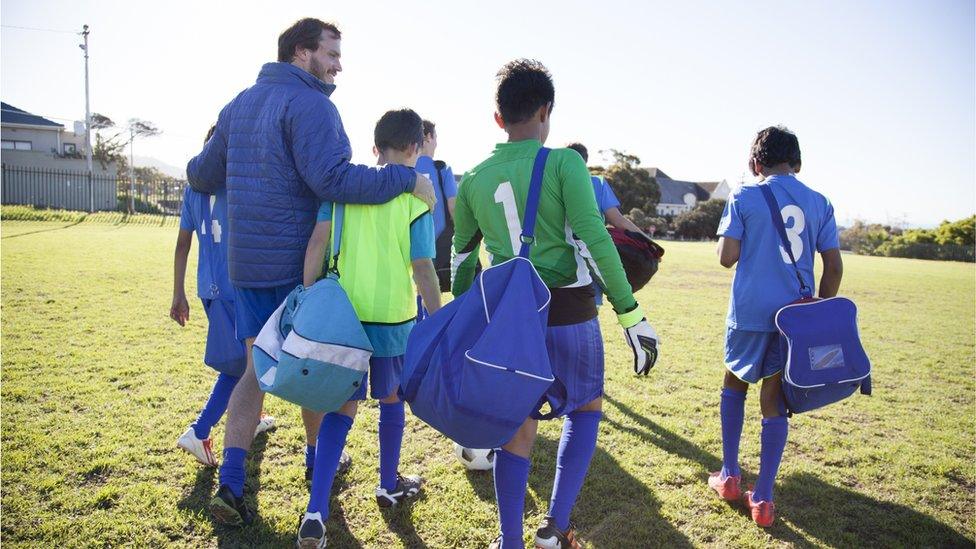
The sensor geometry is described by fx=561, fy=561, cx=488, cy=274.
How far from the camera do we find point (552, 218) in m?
2.34

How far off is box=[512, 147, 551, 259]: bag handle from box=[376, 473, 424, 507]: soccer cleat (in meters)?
1.67

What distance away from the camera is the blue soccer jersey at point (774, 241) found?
300 centimetres

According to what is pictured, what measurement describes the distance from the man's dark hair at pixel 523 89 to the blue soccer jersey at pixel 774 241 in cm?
140

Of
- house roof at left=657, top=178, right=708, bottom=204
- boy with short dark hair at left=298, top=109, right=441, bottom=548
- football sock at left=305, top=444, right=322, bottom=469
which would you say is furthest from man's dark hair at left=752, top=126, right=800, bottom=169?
house roof at left=657, top=178, right=708, bottom=204

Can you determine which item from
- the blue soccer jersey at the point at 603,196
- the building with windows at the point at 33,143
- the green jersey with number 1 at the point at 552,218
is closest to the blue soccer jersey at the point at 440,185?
the blue soccer jersey at the point at 603,196

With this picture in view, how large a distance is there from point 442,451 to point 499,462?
149 cm

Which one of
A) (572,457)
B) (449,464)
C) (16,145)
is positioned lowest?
(449,464)

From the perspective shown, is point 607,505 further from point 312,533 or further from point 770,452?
point 312,533

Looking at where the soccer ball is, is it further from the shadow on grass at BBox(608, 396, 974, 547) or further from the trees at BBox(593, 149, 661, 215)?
the trees at BBox(593, 149, 661, 215)

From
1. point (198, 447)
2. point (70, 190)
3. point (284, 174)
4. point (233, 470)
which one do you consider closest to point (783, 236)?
point (284, 174)

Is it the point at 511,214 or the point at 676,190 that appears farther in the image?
the point at 676,190

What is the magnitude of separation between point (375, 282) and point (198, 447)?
182 centimetres

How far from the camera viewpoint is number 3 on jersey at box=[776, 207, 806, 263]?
299cm

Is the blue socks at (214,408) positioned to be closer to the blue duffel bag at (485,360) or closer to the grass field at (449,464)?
the grass field at (449,464)
